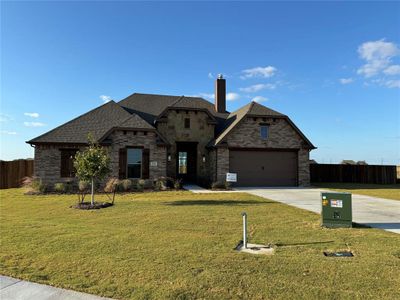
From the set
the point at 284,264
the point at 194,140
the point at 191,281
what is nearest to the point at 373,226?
the point at 284,264

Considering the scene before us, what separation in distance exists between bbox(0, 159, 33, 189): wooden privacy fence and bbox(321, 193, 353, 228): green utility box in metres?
22.6

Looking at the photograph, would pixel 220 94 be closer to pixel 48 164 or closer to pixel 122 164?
pixel 122 164

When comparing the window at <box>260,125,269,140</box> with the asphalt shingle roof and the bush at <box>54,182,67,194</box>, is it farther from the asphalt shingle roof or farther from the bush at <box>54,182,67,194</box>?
the bush at <box>54,182,67,194</box>

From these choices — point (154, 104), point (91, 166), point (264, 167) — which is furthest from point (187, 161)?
point (91, 166)

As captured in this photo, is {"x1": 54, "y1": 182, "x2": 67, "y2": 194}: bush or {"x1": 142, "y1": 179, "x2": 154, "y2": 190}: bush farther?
{"x1": 142, "y1": 179, "x2": 154, "y2": 190}: bush

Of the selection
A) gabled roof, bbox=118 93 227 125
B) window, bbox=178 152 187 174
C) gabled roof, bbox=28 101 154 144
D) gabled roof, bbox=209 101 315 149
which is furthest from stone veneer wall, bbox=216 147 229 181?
window, bbox=178 152 187 174

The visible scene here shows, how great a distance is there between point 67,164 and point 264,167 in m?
14.2

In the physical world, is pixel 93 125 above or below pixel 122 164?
above

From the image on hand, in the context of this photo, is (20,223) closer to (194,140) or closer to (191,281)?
(191,281)

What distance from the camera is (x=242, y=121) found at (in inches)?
853

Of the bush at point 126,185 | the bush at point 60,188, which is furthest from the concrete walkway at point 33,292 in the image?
the bush at point 60,188

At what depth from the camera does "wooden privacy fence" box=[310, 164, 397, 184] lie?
1065 inches

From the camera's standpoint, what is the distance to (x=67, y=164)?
1914cm

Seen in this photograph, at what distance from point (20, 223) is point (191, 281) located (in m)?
7.10
